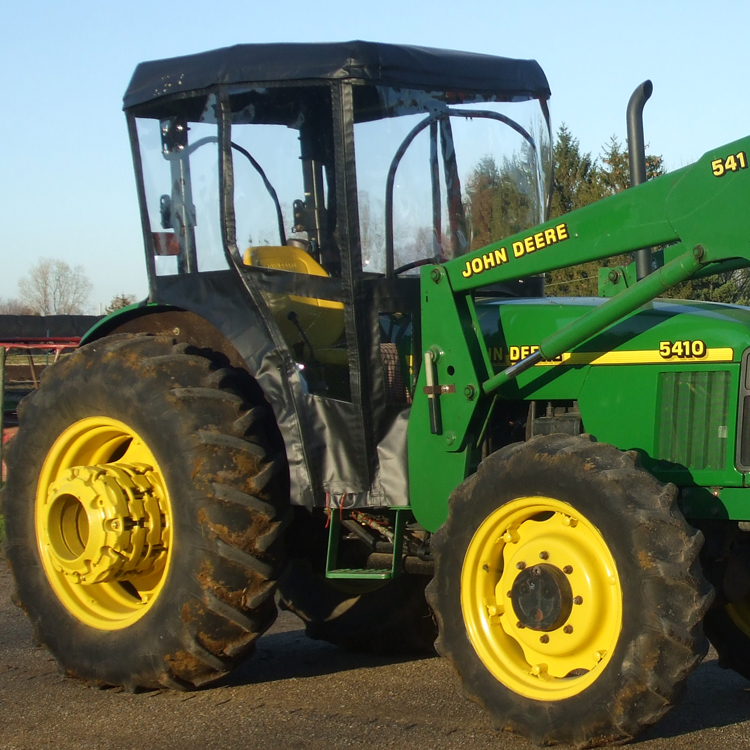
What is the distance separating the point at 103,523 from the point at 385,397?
1315 millimetres

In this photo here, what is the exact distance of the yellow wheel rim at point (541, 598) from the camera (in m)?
3.88

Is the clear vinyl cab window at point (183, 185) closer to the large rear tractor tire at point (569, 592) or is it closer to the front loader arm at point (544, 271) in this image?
the front loader arm at point (544, 271)

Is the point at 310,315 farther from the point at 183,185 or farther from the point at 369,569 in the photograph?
the point at 369,569

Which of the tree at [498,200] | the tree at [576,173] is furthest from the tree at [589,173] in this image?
the tree at [498,200]

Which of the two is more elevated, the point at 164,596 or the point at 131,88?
the point at 131,88

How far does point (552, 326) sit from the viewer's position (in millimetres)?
4617

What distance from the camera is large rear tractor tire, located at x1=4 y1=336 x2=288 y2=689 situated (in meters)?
4.54

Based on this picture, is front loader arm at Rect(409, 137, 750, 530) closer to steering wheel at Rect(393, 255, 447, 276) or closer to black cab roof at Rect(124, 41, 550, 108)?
steering wheel at Rect(393, 255, 447, 276)

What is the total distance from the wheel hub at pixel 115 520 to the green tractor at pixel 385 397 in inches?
0.5

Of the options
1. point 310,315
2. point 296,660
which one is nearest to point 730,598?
point 310,315

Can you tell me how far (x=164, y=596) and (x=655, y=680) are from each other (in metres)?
2.09

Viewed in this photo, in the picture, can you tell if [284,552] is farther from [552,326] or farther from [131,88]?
[131,88]

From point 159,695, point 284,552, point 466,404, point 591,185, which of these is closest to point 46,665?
point 159,695

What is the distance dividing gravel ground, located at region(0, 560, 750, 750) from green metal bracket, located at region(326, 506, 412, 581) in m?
0.48
